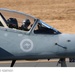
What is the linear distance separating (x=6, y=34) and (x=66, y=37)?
1.46 meters

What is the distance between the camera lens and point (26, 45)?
8.78 metres

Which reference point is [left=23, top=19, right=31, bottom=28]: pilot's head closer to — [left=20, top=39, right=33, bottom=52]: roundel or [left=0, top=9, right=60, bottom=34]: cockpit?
[left=0, top=9, right=60, bottom=34]: cockpit

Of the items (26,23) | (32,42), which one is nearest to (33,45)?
(32,42)

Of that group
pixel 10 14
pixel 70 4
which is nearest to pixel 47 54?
pixel 10 14

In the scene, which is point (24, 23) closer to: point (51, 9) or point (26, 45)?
point (26, 45)

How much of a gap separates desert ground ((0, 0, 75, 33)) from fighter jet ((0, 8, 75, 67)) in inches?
915

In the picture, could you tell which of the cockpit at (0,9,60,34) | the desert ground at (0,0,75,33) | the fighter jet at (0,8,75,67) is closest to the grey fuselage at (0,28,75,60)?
the fighter jet at (0,8,75,67)

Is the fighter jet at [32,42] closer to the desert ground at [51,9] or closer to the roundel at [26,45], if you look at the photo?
the roundel at [26,45]

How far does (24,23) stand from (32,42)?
634 millimetres

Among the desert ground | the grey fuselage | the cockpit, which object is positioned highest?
the cockpit

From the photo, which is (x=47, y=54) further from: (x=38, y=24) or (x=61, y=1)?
(x=61, y=1)

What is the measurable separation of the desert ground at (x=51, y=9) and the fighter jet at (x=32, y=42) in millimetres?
23248

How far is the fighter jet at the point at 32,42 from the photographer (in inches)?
341

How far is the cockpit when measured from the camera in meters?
9.05
